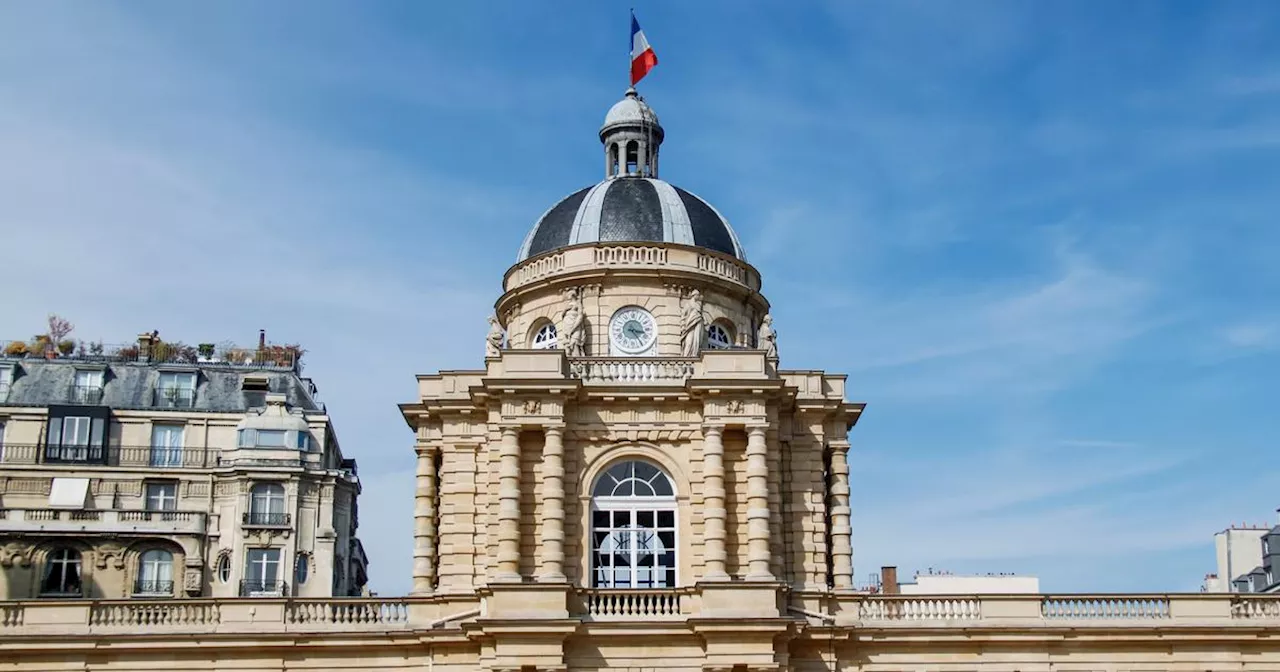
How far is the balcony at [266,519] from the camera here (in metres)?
52.1

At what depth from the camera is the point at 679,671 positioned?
32.3 metres

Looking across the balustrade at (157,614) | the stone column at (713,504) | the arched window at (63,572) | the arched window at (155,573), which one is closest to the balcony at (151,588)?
the arched window at (155,573)

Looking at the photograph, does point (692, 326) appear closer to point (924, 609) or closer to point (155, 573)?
point (924, 609)

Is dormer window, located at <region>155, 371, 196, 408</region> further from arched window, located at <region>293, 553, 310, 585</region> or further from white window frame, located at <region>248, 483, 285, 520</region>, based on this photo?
arched window, located at <region>293, 553, 310, 585</region>

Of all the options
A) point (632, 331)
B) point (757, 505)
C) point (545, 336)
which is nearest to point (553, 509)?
point (757, 505)

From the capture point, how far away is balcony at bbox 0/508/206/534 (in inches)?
1973

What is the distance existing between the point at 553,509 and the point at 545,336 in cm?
642

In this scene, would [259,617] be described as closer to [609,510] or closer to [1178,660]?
[609,510]

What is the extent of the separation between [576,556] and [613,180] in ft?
35.4

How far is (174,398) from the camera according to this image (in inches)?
2184

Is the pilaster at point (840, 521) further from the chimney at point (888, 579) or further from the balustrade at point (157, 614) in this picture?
the balustrade at point (157, 614)

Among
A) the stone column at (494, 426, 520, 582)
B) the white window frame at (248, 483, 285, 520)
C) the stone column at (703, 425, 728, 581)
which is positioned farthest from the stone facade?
the stone column at (703, 425, 728, 581)

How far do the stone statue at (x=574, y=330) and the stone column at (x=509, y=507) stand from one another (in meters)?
3.25

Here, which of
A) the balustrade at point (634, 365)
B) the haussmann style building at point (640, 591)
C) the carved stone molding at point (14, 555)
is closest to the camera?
the haussmann style building at point (640, 591)
